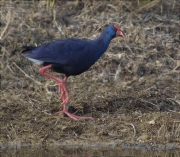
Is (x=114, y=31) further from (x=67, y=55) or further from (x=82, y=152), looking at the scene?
(x=82, y=152)

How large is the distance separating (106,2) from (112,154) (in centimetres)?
454

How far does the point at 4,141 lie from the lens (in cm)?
810

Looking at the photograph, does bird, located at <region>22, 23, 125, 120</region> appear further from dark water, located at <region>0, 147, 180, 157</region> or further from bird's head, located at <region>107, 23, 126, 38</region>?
dark water, located at <region>0, 147, 180, 157</region>

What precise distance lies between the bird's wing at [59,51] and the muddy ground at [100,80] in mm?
653

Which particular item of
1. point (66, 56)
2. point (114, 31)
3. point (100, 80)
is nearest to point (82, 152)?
point (66, 56)

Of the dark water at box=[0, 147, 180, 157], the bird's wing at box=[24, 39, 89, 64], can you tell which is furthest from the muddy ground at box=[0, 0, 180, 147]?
the bird's wing at box=[24, 39, 89, 64]

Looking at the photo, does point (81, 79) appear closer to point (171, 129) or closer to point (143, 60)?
point (143, 60)

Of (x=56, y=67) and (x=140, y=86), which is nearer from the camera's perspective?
(x=56, y=67)

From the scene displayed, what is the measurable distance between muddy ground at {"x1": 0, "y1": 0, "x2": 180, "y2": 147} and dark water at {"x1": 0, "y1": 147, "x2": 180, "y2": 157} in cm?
17

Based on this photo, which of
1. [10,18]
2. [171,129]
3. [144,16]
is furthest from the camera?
[144,16]

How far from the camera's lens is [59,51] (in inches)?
344

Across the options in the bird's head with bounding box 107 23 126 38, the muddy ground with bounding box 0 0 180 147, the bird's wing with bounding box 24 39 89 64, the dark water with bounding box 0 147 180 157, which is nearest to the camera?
the dark water with bounding box 0 147 180 157

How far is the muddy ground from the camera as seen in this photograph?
27.3ft

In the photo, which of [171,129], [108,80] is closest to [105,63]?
[108,80]
